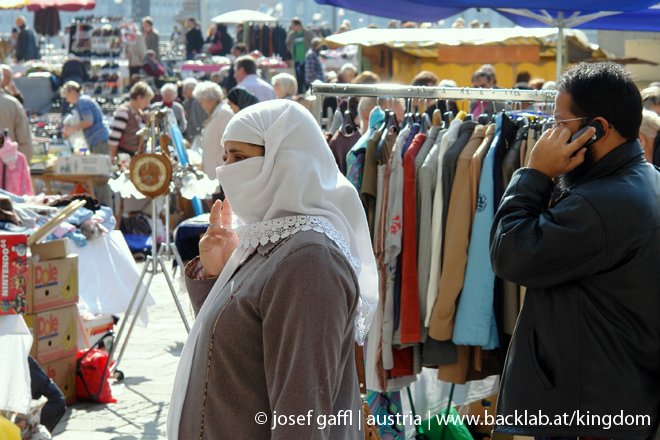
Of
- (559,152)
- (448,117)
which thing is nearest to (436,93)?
(448,117)

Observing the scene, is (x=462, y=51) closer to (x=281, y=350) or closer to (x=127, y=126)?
(x=127, y=126)

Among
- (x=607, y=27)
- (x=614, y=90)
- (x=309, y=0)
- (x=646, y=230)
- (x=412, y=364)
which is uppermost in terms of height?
(x=309, y=0)

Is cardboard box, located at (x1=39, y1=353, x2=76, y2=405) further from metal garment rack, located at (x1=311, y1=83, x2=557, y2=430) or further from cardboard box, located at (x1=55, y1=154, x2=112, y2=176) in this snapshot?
cardboard box, located at (x1=55, y1=154, x2=112, y2=176)

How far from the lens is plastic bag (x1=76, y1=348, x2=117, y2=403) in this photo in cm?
449

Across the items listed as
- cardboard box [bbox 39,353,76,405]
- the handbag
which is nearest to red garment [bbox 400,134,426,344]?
the handbag

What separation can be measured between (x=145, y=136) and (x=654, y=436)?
3.86 metres

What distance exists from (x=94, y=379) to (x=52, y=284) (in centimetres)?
66

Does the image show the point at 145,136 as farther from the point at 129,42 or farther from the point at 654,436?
the point at 129,42

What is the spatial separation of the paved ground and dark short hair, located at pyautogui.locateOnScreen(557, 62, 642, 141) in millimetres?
3012

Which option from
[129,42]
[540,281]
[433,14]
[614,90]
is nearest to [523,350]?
[540,281]

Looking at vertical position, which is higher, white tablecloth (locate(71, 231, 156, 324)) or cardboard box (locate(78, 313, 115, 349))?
white tablecloth (locate(71, 231, 156, 324))

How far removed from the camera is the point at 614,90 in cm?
200

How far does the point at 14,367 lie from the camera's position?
11.2 feet

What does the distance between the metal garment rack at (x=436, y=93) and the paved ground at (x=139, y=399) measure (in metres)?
2.07
